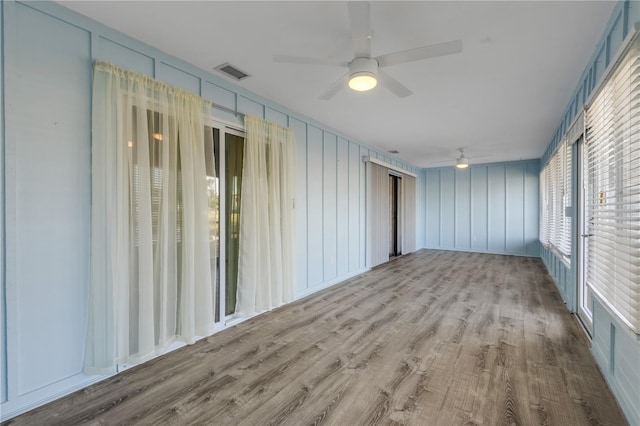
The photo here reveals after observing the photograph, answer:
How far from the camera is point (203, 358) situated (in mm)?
2502

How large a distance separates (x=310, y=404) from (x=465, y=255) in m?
7.16

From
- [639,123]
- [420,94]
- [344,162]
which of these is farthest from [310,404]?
[344,162]

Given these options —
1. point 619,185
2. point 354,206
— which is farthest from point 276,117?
point 619,185

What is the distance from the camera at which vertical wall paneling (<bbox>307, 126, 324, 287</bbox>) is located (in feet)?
14.1

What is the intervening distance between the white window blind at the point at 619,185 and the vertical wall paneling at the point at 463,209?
20.3ft

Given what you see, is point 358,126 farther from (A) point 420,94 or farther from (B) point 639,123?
(B) point 639,123

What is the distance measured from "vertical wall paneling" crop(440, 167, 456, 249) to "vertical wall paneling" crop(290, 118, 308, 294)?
20.4 ft

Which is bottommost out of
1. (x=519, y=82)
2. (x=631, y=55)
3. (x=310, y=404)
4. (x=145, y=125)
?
(x=310, y=404)

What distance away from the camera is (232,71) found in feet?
9.40

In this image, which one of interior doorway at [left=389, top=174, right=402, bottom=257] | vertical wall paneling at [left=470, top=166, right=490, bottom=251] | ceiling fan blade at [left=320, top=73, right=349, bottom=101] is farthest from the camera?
vertical wall paneling at [left=470, top=166, right=490, bottom=251]

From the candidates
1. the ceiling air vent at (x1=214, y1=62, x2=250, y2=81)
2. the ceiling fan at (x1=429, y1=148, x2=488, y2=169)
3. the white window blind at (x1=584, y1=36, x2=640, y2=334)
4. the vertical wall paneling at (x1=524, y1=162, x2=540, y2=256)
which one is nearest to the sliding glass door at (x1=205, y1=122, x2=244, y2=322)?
the ceiling air vent at (x1=214, y1=62, x2=250, y2=81)

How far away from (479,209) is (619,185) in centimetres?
690

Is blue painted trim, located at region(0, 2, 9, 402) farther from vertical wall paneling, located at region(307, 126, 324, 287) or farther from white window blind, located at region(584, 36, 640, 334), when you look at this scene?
white window blind, located at region(584, 36, 640, 334)

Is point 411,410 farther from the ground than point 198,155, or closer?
closer
